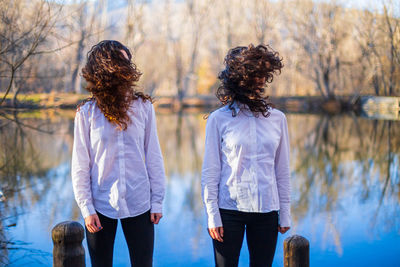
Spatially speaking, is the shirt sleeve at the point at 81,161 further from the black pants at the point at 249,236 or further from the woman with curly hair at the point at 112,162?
the black pants at the point at 249,236

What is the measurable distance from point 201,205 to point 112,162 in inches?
173

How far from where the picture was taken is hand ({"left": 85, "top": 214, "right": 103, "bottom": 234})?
202 cm

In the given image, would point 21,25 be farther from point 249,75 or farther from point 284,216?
point 284,216

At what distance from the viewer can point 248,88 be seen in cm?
205

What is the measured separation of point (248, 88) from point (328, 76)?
27.4m

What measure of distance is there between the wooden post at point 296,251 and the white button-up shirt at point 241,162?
125 mm

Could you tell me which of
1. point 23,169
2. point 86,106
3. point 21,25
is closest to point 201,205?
point 21,25

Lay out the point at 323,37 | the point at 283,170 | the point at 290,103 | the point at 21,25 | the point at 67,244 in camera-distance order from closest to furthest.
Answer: the point at 67,244, the point at 283,170, the point at 21,25, the point at 323,37, the point at 290,103

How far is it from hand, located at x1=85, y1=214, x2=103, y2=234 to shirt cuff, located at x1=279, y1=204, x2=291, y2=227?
88 cm

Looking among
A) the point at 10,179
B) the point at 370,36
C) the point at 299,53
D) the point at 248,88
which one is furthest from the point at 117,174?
the point at 299,53

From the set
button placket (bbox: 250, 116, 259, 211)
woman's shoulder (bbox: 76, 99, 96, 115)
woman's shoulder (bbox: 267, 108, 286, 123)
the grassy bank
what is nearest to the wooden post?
button placket (bbox: 250, 116, 259, 211)

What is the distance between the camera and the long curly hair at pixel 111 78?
200 centimetres

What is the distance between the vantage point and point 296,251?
6.46 feet

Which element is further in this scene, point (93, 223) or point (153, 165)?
point (153, 165)
